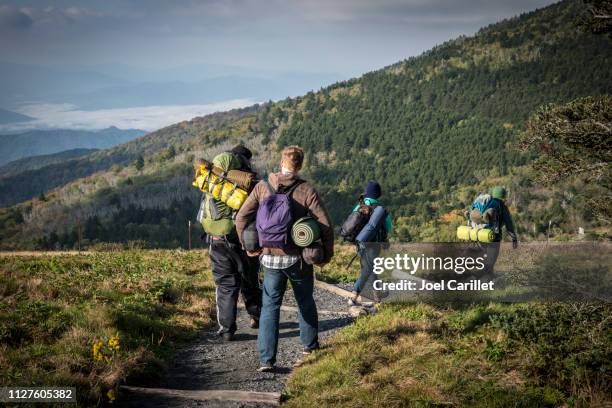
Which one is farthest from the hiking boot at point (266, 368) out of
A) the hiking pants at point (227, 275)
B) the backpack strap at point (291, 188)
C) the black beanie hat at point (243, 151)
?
the black beanie hat at point (243, 151)

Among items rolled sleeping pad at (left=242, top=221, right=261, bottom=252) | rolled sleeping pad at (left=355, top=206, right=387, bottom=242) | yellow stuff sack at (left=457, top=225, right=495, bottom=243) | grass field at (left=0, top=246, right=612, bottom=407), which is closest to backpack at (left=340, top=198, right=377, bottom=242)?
rolled sleeping pad at (left=355, top=206, right=387, bottom=242)

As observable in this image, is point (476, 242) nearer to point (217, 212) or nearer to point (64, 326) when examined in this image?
point (217, 212)

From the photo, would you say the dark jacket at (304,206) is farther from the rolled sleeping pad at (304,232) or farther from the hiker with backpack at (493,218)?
the hiker with backpack at (493,218)

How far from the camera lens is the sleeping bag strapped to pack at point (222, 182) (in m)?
7.68

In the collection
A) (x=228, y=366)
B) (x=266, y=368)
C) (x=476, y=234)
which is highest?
(x=476, y=234)

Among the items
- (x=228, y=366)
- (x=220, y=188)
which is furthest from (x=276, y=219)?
(x=228, y=366)

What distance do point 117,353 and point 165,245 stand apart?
456 feet

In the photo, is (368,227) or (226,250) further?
(368,227)

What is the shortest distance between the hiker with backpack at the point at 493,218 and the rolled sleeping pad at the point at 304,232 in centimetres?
615

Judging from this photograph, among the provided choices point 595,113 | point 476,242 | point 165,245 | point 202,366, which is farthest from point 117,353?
point 165,245

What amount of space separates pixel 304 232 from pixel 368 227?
3.48 meters

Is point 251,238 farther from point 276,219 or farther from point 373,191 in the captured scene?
point 373,191

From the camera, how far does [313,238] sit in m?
6.32

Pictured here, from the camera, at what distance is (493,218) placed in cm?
1133
